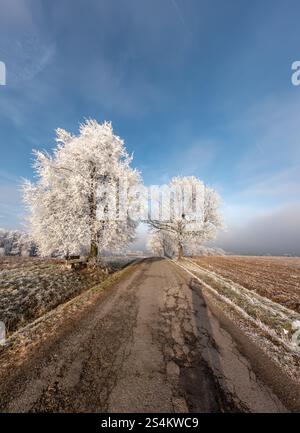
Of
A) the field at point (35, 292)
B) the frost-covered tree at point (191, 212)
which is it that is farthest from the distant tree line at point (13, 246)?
the field at point (35, 292)

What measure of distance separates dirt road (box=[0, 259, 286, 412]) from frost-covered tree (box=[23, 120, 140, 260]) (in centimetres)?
830

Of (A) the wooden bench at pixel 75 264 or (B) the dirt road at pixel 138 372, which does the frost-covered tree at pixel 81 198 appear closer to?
(A) the wooden bench at pixel 75 264

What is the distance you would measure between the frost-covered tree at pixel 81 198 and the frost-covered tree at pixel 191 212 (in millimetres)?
16512

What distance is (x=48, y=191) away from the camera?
50.5 feet

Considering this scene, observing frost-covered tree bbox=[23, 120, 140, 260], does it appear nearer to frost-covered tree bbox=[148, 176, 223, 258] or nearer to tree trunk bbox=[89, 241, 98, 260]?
tree trunk bbox=[89, 241, 98, 260]

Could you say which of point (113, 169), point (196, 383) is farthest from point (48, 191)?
point (196, 383)

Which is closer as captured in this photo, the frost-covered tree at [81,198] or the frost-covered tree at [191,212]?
the frost-covered tree at [81,198]

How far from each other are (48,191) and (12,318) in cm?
1060

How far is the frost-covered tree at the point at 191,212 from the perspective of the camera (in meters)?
31.6

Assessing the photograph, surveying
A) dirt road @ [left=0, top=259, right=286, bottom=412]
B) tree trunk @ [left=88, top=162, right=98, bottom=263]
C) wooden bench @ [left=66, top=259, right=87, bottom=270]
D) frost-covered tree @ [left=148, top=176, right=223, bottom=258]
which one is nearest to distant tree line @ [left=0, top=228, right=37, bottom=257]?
frost-covered tree @ [left=148, top=176, right=223, bottom=258]

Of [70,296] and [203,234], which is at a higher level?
[203,234]

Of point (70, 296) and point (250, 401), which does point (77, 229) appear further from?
point (250, 401)

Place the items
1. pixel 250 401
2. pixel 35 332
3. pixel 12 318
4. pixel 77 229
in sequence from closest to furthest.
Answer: pixel 250 401, pixel 35 332, pixel 12 318, pixel 77 229

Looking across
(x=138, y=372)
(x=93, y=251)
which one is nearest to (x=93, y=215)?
(x=93, y=251)
